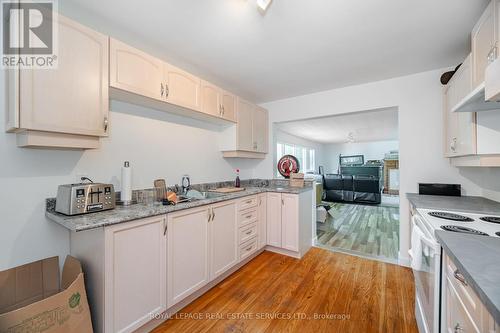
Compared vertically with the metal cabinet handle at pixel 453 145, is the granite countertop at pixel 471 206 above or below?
below

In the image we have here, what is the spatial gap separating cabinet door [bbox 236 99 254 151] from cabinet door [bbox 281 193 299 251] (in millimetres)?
903

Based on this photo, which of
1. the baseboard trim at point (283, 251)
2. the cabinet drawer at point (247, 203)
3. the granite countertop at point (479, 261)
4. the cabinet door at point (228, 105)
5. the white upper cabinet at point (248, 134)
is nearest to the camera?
the granite countertop at point (479, 261)

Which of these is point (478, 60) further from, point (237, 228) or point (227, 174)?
point (227, 174)

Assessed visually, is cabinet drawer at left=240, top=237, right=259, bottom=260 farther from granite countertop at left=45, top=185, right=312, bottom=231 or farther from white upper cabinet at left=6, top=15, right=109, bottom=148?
white upper cabinet at left=6, top=15, right=109, bottom=148

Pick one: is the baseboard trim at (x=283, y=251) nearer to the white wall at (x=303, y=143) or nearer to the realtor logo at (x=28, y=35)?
the white wall at (x=303, y=143)

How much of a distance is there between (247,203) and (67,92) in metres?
1.89

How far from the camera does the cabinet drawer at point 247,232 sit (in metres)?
2.37

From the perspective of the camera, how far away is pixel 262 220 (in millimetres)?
2789

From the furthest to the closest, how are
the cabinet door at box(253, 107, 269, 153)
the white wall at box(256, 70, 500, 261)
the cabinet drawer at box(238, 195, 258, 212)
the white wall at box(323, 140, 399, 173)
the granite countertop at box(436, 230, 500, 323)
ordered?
the white wall at box(323, 140, 399, 173) < the cabinet door at box(253, 107, 269, 153) < the cabinet drawer at box(238, 195, 258, 212) < the white wall at box(256, 70, 500, 261) < the granite countertop at box(436, 230, 500, 323)

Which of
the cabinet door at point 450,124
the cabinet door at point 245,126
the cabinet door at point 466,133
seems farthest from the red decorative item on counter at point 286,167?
the cabinet door at point 466,133

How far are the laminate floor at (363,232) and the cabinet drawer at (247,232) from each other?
1.19 metres

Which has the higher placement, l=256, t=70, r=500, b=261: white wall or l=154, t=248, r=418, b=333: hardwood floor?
l=256, t=70, r=500, b=261: white wall

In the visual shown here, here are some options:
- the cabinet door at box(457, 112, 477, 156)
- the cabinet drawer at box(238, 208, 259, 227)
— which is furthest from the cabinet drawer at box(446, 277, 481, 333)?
the cabinet drawer at box(238, 208, 259, 227)

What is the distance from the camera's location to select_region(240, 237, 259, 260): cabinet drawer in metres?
2.39
